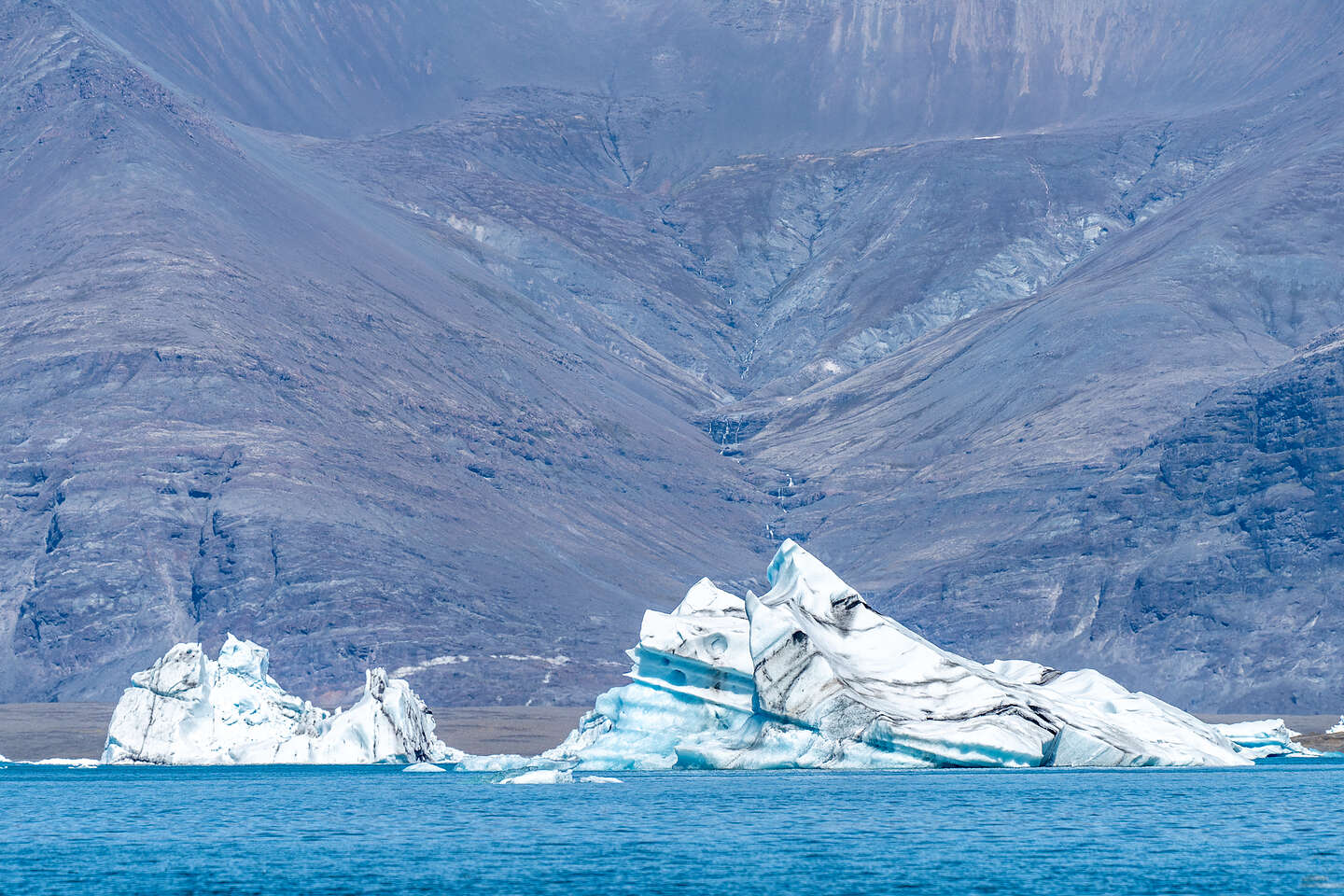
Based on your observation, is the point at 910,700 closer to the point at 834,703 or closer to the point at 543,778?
the point at 834,703

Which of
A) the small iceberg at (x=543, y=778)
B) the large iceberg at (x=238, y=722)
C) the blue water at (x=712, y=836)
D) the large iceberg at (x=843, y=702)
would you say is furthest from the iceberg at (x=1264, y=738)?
the large iceberg at (x=238, y=722)

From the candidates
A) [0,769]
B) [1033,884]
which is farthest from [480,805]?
[0,769]

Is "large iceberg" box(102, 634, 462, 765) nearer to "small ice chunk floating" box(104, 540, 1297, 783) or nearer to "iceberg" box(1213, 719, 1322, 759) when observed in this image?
"small ice chunk floating" box(104, 540, 1297, 783)

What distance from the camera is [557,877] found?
6134 cm

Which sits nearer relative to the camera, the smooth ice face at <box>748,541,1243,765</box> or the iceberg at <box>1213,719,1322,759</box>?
the smooth ice face at <box>748,541,1243,765</box>

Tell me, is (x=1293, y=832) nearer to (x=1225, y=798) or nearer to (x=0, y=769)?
(x=1225, y=798)

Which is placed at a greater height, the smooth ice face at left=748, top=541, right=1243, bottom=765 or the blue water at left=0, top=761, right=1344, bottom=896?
the smooth ice face at left=748, top=541, right=1243, bottom=765

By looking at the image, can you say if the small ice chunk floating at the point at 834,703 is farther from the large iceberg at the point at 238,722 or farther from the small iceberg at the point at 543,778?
the large iceberg at the point at 238,722

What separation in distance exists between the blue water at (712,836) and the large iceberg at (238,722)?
17.8 m

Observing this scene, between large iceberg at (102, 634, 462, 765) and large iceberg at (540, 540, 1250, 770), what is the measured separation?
28955mm

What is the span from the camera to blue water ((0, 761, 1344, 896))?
5981 centimetres

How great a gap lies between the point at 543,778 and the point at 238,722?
38411mm

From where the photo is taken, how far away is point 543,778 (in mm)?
98938

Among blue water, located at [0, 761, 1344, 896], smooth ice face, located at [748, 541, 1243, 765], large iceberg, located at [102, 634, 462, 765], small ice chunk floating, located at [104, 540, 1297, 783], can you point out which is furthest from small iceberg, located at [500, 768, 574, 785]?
large iceberg, located at [102, 634, 462, 765]
